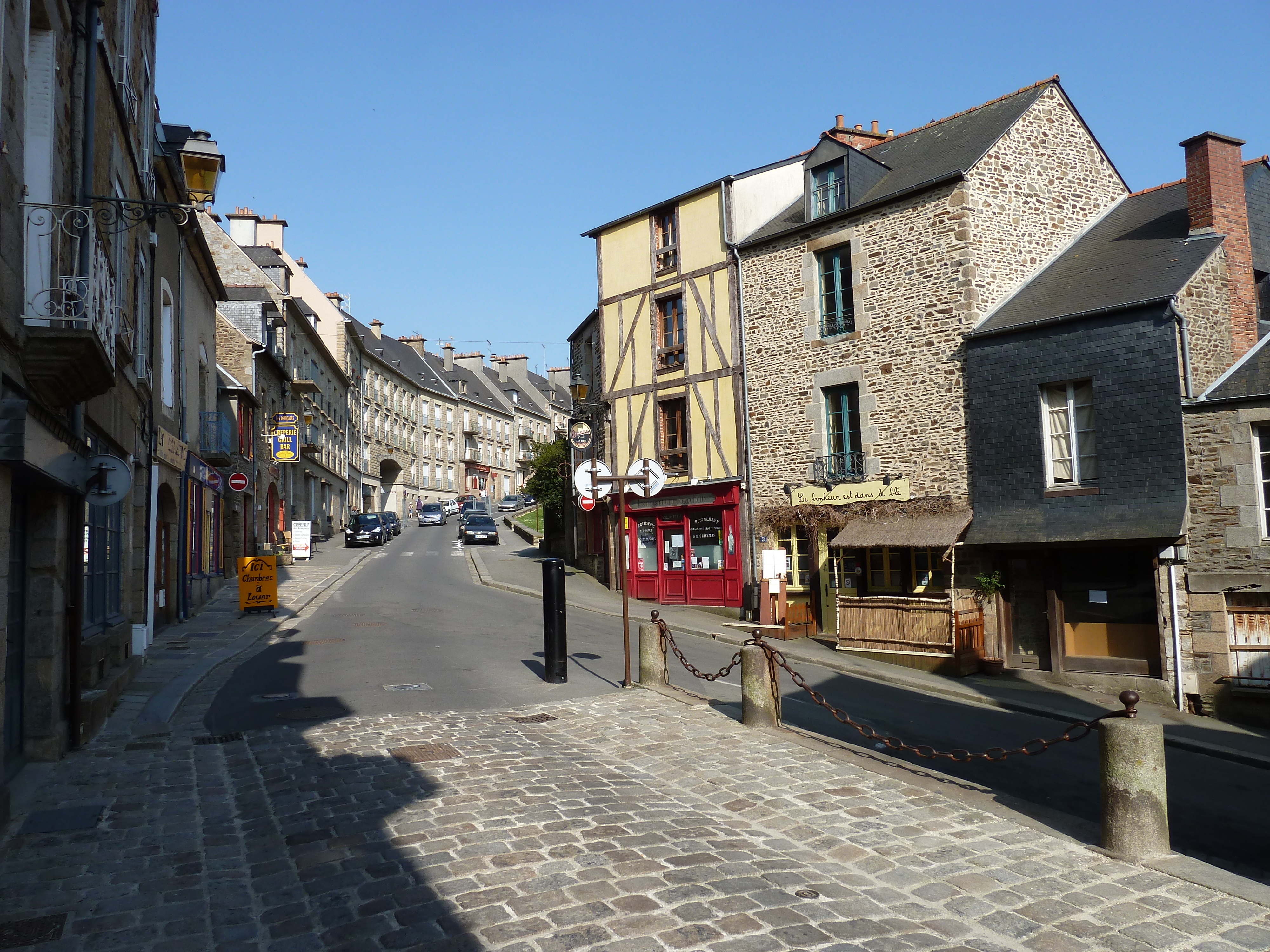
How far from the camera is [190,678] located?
37.8ft

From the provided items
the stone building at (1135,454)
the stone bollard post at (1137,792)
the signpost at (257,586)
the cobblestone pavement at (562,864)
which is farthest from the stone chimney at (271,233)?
the stone bollard post at (1137,792)

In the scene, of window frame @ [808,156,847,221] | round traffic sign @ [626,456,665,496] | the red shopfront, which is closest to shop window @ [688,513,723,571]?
the red shopfront

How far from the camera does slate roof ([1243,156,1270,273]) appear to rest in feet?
52.5

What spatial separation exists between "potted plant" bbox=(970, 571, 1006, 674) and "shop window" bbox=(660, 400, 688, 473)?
7734mm

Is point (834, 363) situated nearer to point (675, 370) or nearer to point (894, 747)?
point (675, 370)

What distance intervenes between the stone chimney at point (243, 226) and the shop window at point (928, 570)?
37361 millimetres

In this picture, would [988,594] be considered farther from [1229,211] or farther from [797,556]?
[1229,211]

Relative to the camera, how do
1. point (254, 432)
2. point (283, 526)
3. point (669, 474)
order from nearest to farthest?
point (669, 474) → point (254, 432) → point (283, 526)

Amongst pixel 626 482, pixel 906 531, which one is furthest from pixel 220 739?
pixel 906 531

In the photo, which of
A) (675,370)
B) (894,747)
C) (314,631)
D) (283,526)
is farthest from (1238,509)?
(283,526)

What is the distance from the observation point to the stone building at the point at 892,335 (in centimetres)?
1636

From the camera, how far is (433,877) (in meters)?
4.85

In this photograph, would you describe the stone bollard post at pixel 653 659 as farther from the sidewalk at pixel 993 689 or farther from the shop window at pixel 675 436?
the shop window at pixel 675 436

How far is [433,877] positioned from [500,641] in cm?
1009
